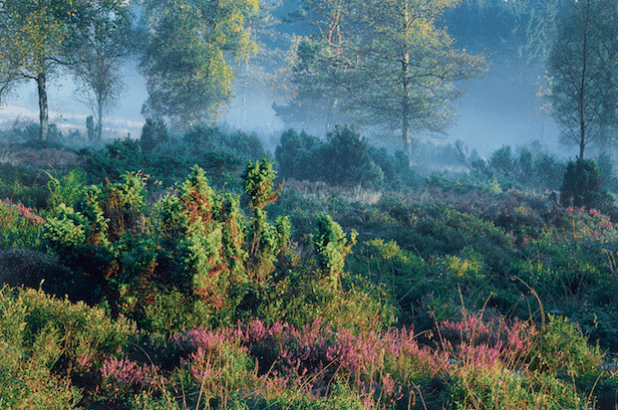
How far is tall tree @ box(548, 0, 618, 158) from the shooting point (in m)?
14.3

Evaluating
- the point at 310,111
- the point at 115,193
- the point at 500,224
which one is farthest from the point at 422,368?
the point at 310,111

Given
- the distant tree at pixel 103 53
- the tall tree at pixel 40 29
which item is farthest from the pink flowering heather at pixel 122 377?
the distant tree at pixel 103 53

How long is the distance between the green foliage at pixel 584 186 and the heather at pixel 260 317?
5.79m

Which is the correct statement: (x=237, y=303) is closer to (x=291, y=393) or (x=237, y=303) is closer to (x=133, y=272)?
(x=133, y=272)

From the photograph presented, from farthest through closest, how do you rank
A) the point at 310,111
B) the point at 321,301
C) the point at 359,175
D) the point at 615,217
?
the point at 310,111 < the point at 359,175 < the point at 615,217 < the point at 321,301

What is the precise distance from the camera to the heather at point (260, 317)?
3.17 meters

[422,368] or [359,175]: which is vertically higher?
[359,175]

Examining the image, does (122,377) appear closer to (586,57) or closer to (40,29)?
(586,57)

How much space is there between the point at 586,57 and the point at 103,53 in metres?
24.7

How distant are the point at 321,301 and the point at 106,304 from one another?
85.3 inches

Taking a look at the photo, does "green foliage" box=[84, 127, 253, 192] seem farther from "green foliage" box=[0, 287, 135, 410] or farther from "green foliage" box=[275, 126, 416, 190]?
"green foliage" box=[0, 287, 135, 410]

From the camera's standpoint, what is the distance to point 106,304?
3918 millimetres

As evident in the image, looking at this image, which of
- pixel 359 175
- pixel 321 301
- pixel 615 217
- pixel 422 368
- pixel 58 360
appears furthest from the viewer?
pixel 359 175

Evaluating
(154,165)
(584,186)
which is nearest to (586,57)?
(584,186)
